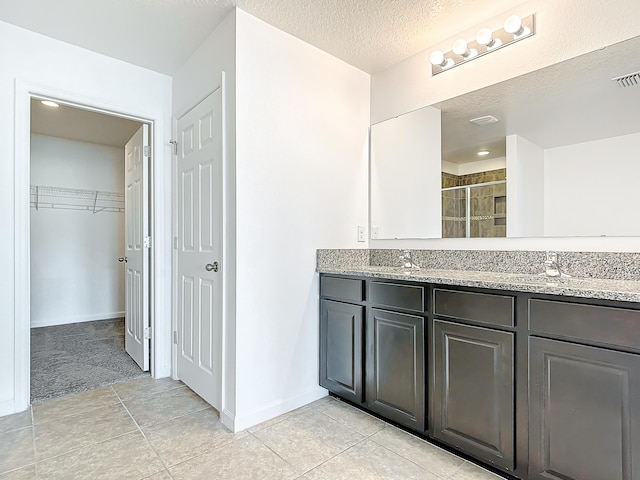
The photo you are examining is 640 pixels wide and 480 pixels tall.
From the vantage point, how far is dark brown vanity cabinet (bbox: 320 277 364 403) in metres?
2.14

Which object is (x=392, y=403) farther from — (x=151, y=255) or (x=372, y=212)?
(x=151, y=255)

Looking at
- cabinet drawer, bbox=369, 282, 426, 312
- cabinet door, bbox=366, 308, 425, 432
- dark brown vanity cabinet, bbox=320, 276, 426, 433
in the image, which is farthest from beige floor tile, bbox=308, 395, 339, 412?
cabinet drawer, bbox=369, 282, 426, 312

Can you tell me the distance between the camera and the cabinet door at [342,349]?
2.14 metres

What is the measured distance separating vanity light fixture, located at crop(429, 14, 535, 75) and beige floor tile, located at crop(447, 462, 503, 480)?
2162 mm

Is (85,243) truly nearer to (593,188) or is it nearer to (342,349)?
(342,349)

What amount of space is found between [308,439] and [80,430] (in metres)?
1.27

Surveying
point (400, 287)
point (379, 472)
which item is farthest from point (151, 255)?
point (379, 472)

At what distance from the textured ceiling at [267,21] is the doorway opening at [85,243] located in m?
0.79

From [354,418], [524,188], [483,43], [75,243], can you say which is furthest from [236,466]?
[75,243]

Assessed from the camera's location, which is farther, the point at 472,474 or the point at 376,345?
the point at 376,345

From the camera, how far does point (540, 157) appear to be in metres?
1.95

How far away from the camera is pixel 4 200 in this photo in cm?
216

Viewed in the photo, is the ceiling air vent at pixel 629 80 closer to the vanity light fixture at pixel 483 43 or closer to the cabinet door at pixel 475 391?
the vanity light fixture at pixel 483 43

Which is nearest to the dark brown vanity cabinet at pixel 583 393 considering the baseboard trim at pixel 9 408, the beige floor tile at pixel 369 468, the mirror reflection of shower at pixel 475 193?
the beige floor tile at pixel 369 468
